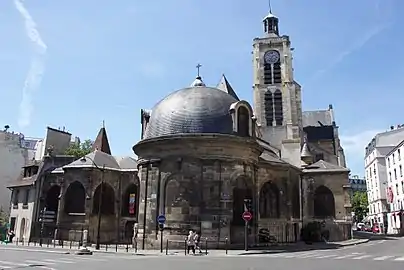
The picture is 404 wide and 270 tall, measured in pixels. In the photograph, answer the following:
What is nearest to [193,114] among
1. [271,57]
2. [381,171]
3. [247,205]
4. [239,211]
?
[247,205]

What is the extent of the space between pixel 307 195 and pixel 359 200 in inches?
1919

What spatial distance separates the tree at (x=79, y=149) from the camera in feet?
165

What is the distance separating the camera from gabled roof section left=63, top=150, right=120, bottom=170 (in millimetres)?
34134

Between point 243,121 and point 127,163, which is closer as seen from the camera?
point 243,121

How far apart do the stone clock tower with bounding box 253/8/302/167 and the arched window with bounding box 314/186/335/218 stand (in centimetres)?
1219

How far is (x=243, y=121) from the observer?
27219 mm

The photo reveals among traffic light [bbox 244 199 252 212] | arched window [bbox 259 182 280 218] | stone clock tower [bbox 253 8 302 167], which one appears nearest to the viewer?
traffic light [bbox 244 199 252 212]

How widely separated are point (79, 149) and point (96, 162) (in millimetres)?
20245

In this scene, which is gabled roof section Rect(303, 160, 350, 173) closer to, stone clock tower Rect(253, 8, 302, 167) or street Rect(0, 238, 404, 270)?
stone clock tower Rect(253, 8, 302, 167)

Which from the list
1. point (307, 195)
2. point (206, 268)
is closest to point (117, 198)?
point (307, 195)

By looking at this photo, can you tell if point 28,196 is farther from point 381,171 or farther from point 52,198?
point 381,171

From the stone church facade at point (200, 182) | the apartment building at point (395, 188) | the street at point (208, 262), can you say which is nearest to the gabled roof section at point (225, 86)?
the stone church facade at point (200, 182)

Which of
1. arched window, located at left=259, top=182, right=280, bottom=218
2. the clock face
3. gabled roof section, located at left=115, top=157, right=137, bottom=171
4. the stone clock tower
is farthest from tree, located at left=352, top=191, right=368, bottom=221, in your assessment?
gabled roof section, located at left=115, top=157, right=137, bottom=171

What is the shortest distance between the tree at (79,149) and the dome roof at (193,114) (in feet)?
75.6
